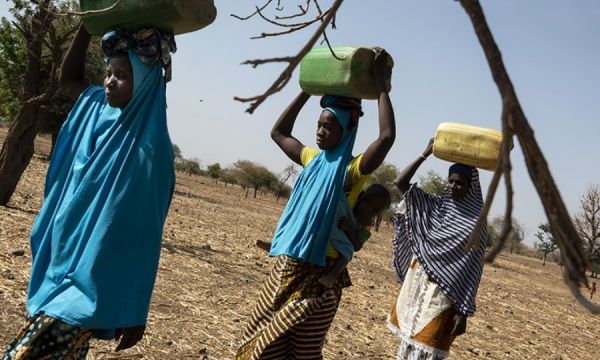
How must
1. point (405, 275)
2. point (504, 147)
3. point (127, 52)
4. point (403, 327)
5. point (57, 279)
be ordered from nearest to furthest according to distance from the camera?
point (504, 147)
point (57, 279)
point (127, 52)
point (403, 327)
point (405, 275)

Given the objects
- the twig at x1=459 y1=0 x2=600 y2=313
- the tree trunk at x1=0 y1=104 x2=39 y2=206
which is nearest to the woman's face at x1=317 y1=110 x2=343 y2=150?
the twig at x1=459 y1=0 x2=600 y2=313

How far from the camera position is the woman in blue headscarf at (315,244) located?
3.10 meters

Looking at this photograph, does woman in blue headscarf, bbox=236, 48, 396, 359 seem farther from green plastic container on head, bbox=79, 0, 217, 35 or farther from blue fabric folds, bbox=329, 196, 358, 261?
green plastic container on head, bbox=79, 0, 217, 35

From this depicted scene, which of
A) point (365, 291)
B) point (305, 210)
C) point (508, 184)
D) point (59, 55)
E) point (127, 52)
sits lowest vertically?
point (365, 291)

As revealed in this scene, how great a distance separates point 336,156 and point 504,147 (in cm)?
249

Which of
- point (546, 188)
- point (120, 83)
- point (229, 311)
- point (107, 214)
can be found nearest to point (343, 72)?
point (120, 83)

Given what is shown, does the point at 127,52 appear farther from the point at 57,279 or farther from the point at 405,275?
the point at 405,275

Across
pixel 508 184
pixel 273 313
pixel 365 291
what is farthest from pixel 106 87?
pixel 365 291

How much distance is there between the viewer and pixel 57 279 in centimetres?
234

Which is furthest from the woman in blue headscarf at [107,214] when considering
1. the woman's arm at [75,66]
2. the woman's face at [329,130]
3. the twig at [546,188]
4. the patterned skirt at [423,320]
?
the patterned skirt at [423,320]

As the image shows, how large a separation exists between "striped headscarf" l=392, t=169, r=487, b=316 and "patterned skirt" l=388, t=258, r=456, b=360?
8 cm

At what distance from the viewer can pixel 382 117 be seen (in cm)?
309

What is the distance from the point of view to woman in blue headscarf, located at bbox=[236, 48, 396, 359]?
310cm

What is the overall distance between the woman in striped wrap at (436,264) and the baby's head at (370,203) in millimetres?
1001
